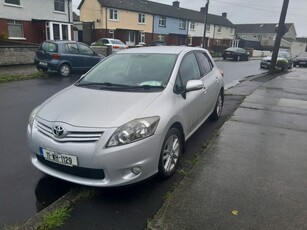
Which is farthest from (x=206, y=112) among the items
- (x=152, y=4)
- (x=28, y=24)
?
(x=152, y=4)

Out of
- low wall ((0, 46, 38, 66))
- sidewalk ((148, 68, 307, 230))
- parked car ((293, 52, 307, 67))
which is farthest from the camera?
parked car ((293, 52, 307, 67))

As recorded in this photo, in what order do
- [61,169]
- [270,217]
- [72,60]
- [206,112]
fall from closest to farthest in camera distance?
[270,217], [61,169], [206,112], [72,60]

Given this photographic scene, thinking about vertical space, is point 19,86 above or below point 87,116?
below

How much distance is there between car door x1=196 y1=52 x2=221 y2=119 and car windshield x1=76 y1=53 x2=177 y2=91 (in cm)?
99

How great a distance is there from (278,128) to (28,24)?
83.0 feet

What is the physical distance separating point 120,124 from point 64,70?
35.8 ft

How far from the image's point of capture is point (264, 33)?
75875 mm

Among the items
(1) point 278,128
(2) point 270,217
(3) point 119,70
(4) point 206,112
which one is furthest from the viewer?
(1) point 278,128

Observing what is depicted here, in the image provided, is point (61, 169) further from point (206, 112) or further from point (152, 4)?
point (152, 4)

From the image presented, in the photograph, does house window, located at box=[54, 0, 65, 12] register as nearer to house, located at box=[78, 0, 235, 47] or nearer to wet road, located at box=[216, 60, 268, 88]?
house, located at box=[78, 0, 235, 47]

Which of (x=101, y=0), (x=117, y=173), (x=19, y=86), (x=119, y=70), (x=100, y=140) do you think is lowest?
(x=19, y=86)

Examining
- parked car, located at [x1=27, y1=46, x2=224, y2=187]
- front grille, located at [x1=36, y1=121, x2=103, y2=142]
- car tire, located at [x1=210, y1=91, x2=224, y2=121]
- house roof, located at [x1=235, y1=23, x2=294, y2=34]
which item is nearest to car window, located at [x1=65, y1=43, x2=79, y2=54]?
car tire, located at [x1=210, y1=91, x2=224, y2=121]

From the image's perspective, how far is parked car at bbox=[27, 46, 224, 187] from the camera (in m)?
2.93

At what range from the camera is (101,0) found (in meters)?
36.3
